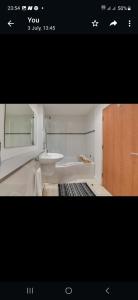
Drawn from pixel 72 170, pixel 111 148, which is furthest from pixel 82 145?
pixel 111 148

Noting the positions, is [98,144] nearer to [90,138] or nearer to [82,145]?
[90,138]

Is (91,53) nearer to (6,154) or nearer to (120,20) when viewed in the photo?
(120,20)

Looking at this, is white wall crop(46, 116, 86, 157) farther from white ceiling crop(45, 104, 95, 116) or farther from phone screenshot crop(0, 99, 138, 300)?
phone screenshot crop(0, 99, 138, 300)

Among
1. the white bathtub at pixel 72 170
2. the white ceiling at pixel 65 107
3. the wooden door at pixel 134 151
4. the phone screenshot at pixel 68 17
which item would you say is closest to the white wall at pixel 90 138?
the white bathtub at pixel 72 170

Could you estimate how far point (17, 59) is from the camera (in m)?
0.34

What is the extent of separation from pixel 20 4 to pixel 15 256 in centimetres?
52

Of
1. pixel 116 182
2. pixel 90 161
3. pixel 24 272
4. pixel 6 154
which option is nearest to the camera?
pixel 24 272

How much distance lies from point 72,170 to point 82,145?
0.84 m

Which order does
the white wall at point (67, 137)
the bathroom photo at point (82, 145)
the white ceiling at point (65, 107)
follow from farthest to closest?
the white wall at point (67, 137)
the bathroom photo at point (82, 145)
the white ceiling at point (65, 107)

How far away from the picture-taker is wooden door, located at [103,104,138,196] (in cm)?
150

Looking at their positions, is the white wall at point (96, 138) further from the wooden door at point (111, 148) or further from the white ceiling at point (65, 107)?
the white ceiling at point (65, 107)

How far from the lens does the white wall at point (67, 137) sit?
8.12 feet

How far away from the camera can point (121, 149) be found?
5.90ft

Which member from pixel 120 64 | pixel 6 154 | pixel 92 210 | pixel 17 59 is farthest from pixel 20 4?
pixel 6 154
